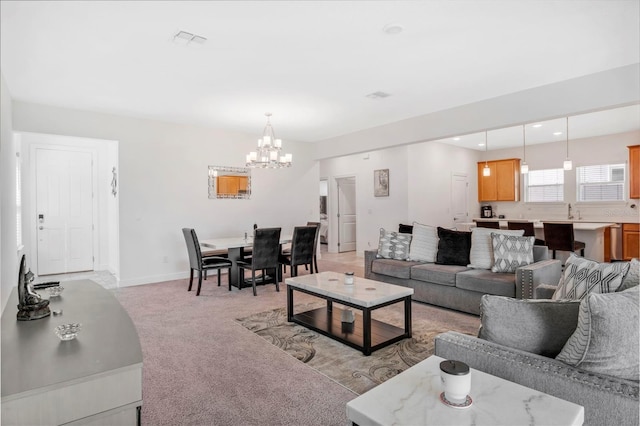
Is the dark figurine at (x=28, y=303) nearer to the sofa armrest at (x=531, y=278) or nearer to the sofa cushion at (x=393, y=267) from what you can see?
the sofa cushion at (x=393, y=267)

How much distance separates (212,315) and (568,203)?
316 inches

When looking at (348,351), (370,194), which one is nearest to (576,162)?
(370,194)

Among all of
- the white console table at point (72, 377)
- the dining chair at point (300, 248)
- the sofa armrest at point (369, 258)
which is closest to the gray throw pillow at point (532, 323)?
the white console table at point (72, 377)

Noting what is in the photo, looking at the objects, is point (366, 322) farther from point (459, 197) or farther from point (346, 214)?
point (459, 197)

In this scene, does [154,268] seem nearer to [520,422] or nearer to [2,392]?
[2,392]

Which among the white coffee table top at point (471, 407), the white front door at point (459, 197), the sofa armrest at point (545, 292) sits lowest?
the white coffee table top at point (471, 407)

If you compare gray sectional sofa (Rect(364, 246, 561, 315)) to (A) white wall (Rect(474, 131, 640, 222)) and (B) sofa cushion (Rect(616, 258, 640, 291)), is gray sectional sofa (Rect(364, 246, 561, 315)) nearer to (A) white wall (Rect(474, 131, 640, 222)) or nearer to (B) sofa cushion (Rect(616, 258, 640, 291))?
(B) sofa cushion (Rect(616, 258, 640, 291))

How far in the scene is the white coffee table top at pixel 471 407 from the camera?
120 centimetres

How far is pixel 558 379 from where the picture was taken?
1.38 meters

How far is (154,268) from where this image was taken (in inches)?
228

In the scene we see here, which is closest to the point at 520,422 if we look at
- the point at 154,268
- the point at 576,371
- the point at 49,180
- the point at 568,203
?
the point at 576,371

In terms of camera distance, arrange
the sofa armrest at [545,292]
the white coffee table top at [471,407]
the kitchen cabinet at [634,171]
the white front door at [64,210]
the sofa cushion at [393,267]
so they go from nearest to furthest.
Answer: the white coffee table top at [471,407] < the sofa armrest at [545,292] < the sofa cushion at [393,267] < the white front door at [64,210] < the kitchen cabinet at [634,171]

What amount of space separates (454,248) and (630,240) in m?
4.86

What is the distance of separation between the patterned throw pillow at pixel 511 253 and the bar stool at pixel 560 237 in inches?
82.7
